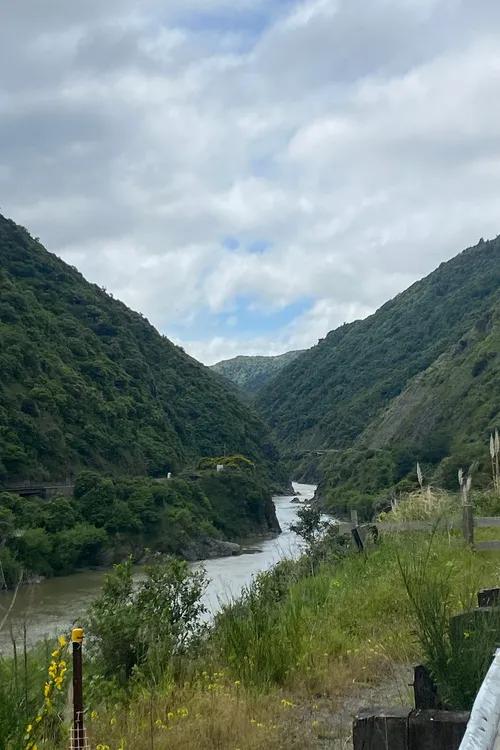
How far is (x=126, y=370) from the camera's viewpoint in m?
92.7

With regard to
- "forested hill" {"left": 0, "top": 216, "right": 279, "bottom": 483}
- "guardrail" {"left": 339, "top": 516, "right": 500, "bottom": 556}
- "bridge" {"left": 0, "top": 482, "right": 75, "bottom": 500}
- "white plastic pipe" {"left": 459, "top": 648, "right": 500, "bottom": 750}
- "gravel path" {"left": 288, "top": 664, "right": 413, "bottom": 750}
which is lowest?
"gravel path" {"left": 288, "top": 664, "right": 413, "bottom": 750}

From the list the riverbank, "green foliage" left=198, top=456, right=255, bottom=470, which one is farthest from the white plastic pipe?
"green foliage" left=198, top=456, right=255, bottom=470

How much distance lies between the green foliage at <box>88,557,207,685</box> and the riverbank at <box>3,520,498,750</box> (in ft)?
0.86

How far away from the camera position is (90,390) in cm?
7344

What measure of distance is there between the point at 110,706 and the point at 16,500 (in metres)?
47.8

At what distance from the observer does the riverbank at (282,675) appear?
409 cm

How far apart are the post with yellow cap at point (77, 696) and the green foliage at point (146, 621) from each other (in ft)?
6.61

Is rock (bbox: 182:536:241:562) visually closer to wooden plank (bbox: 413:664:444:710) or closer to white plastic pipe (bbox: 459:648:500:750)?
wooden plank (bbox: 413:664:444:710)

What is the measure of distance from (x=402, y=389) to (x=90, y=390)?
6928 centimetres

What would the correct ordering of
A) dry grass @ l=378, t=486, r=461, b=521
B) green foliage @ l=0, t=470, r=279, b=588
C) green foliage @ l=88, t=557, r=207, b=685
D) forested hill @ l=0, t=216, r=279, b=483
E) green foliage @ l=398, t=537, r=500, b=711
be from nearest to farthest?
green foliage @ l=398, t=537, r=500, b=711
green foliage @ l=88, t=557, r=207, b=685
dry grass @ l=378, t=486, r=461, b=521
green foliage @ l=0, t=470, r=279, b=588
forested hill @ l=0, t=216, r=279, b=483

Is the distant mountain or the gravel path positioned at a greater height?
the distant mountain

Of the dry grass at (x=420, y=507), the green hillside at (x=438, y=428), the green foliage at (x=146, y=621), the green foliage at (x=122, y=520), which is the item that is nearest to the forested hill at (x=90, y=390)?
the green foliage at (x=122, y=520)

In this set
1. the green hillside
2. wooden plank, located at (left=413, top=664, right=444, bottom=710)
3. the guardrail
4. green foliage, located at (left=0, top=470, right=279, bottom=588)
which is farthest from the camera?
the green hillside

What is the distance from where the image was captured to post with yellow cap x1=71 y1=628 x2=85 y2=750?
3225mm
